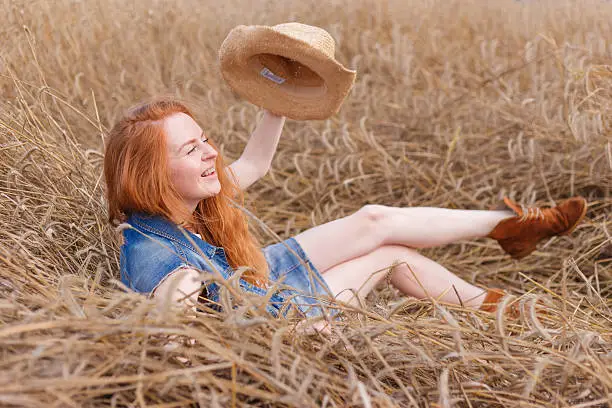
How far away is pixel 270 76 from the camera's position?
6.32 ft

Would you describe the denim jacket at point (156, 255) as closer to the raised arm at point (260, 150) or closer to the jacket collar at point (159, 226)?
the jacket collar at point (159, 226)

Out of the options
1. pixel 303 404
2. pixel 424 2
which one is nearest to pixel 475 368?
pixel 303 404

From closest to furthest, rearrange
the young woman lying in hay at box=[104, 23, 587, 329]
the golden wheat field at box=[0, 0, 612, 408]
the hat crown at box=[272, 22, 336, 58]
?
the golden wheat field at box=[0, 0, 612, 408], the young woman lying in hay at box=[104, 23, 587, 329], the hat crown at box=[272, 22, 336, 58]

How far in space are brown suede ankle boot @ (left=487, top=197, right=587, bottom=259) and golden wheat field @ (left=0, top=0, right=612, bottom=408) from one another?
0.14m

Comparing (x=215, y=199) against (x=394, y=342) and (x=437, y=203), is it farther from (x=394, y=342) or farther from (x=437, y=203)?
(x=437, y=203)

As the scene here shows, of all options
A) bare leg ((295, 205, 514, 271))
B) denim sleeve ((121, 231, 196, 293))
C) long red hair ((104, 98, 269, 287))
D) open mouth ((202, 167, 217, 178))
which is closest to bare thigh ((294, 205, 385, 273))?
bare leg ((295, 205, 514, 271))

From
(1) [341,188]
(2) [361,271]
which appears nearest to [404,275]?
(2) [361,271]

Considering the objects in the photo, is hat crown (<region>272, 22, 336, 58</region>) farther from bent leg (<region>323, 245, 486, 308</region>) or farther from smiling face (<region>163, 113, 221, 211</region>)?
bent leg (<region>323, 245, 486, 308</region>)

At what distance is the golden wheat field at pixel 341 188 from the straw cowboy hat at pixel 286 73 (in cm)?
37

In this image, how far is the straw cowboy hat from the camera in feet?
5.81

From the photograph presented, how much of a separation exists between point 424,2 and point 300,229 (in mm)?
1933

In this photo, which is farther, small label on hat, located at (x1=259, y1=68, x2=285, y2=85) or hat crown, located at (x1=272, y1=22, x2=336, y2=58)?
small label on hat, located at (x1=259, y1=68, x2=285, y2=85)

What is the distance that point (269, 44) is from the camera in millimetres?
1749

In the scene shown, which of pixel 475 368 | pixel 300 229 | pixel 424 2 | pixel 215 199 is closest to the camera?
pixel 475 368
